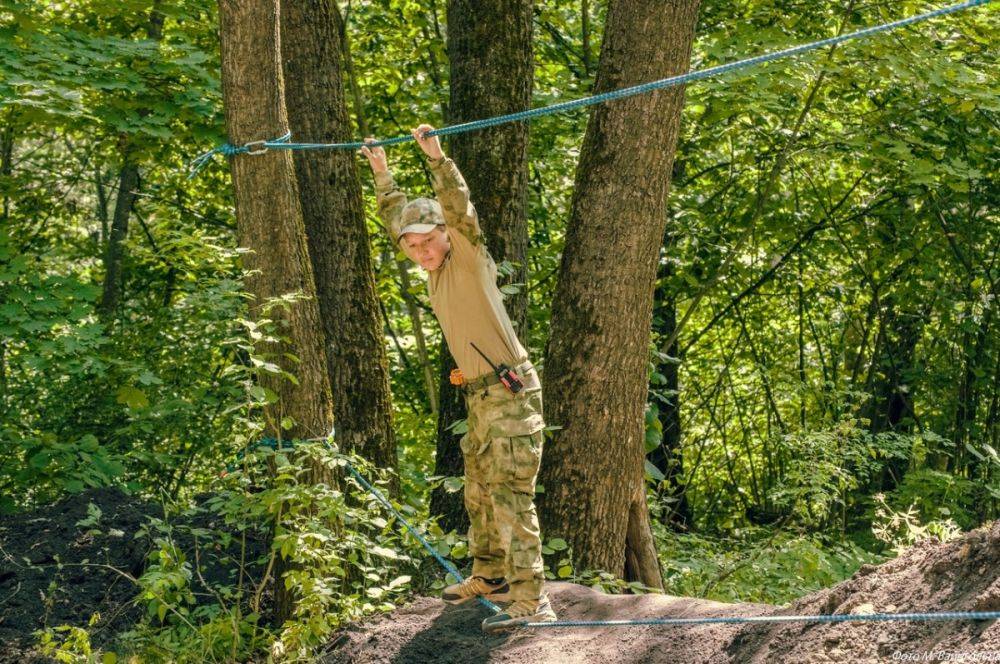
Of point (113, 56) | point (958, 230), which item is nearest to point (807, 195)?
point (958, 230)

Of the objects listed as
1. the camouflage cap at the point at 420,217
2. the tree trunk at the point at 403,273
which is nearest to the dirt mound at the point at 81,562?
the camouflage cap at the point at 420,217

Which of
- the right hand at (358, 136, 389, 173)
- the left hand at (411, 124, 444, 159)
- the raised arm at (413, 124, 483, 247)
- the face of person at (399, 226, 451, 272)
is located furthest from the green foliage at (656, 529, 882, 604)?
the left hand at (411, 124, 444, 159)

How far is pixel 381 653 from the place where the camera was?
4656mm

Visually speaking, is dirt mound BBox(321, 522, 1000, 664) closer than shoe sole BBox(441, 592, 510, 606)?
Yes

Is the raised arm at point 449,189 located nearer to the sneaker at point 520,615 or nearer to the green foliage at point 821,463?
the sneaker at point 520,615

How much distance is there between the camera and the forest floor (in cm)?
362

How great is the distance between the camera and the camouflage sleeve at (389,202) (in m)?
4.67

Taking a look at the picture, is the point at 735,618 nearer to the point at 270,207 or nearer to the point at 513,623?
the point at 513,623

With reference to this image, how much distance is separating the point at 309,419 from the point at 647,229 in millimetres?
2342

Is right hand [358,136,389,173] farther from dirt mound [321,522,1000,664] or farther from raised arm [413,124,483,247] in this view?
dirt mound [321,522,1000,664]

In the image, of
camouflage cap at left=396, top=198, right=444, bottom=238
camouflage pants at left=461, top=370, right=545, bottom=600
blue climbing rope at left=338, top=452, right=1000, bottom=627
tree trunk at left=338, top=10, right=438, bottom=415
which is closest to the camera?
blue climbing rope at left=338, top=452, right=1000, bottom=627

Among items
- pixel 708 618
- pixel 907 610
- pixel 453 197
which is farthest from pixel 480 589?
pixel 907 610

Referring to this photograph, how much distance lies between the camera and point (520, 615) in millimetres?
4754

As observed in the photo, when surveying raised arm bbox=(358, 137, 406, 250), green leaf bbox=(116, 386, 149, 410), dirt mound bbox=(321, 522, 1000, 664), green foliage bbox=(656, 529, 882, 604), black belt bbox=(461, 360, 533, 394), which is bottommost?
green foliage bbox=(656, 529, 882, 604)
